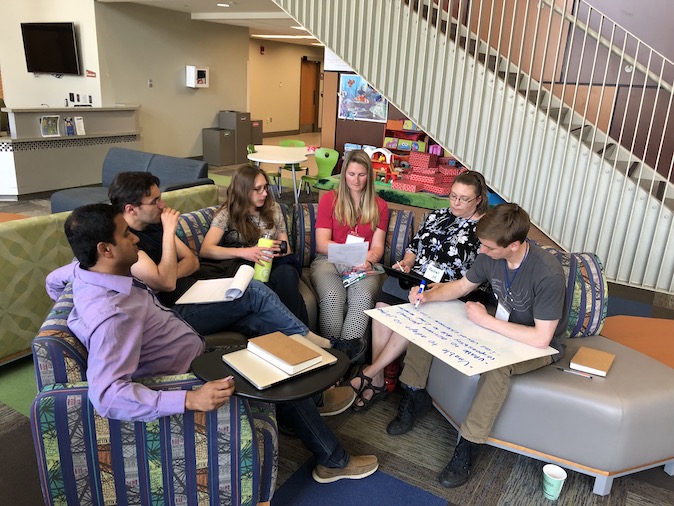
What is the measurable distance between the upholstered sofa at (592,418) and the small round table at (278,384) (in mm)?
896

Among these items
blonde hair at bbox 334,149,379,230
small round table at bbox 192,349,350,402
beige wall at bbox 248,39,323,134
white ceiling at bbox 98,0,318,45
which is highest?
white ceiling at bbox 98,0,318,45

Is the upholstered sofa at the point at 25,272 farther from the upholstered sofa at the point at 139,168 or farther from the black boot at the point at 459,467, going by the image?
the black boot at the point at 459,467

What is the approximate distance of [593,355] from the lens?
238 cm

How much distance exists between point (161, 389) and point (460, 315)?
134cm

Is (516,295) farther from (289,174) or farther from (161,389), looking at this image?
(289,174)

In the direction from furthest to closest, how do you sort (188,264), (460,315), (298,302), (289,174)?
(289,174) < (298,302) < (188,264) < (460,315)

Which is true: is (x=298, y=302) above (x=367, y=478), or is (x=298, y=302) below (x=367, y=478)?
above

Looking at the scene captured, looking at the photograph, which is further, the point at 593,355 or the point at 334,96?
the point at 334,96

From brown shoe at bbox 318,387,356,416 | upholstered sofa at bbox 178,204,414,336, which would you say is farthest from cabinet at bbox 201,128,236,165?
brown shoe at bbox 318,387,356,416

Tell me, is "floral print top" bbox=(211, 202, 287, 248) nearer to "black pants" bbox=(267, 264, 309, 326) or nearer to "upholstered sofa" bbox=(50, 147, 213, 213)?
"black pants" bbox=(267, 264, 309, 326)

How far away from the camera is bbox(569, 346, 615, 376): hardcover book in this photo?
7.43 feet

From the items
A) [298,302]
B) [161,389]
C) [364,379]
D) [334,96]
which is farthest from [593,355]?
[334,96]

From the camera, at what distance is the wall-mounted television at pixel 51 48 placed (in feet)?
27.7

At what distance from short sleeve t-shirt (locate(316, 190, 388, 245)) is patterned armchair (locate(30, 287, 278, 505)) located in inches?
69.7
